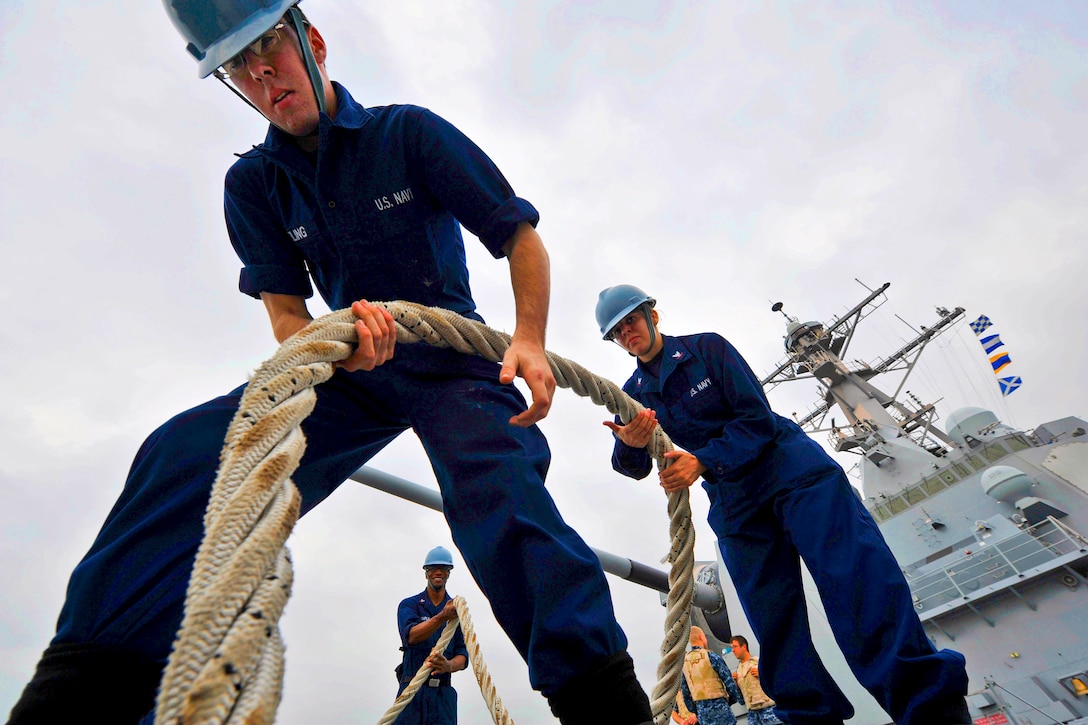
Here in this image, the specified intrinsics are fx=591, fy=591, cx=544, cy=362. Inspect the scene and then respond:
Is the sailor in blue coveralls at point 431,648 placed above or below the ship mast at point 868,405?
below

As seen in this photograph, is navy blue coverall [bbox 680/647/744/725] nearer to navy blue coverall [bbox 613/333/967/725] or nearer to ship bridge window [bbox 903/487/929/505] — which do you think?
navy blue coverall [bbox 613/333/967/725]

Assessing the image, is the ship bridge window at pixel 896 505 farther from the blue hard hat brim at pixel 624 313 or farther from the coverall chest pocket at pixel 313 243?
the coverall chest pocket at pixel 313 243

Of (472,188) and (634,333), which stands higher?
(634,333)

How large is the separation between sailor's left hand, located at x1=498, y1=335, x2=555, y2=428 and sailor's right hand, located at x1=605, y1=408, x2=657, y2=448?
0.77 metres

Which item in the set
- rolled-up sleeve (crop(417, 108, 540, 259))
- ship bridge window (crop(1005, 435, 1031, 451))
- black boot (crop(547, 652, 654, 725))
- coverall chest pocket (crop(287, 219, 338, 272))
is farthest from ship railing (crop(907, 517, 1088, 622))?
coverall chest pocket (crop(287, 219, 338, 272))

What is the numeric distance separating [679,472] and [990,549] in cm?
830

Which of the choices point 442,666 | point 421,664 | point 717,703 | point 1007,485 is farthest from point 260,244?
point 1007,485

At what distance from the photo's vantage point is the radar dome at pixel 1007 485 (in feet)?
29.1

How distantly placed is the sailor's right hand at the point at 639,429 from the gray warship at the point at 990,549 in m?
4.05

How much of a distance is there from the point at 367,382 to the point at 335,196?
0.50 metres

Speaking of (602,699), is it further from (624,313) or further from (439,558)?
(439,558)

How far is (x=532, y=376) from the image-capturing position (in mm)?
1297

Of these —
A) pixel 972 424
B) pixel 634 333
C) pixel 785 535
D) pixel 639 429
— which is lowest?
pixel 785 535

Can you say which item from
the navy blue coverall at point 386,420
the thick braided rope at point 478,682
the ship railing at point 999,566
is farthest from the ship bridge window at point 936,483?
the navy blue coverall at point 386,420
